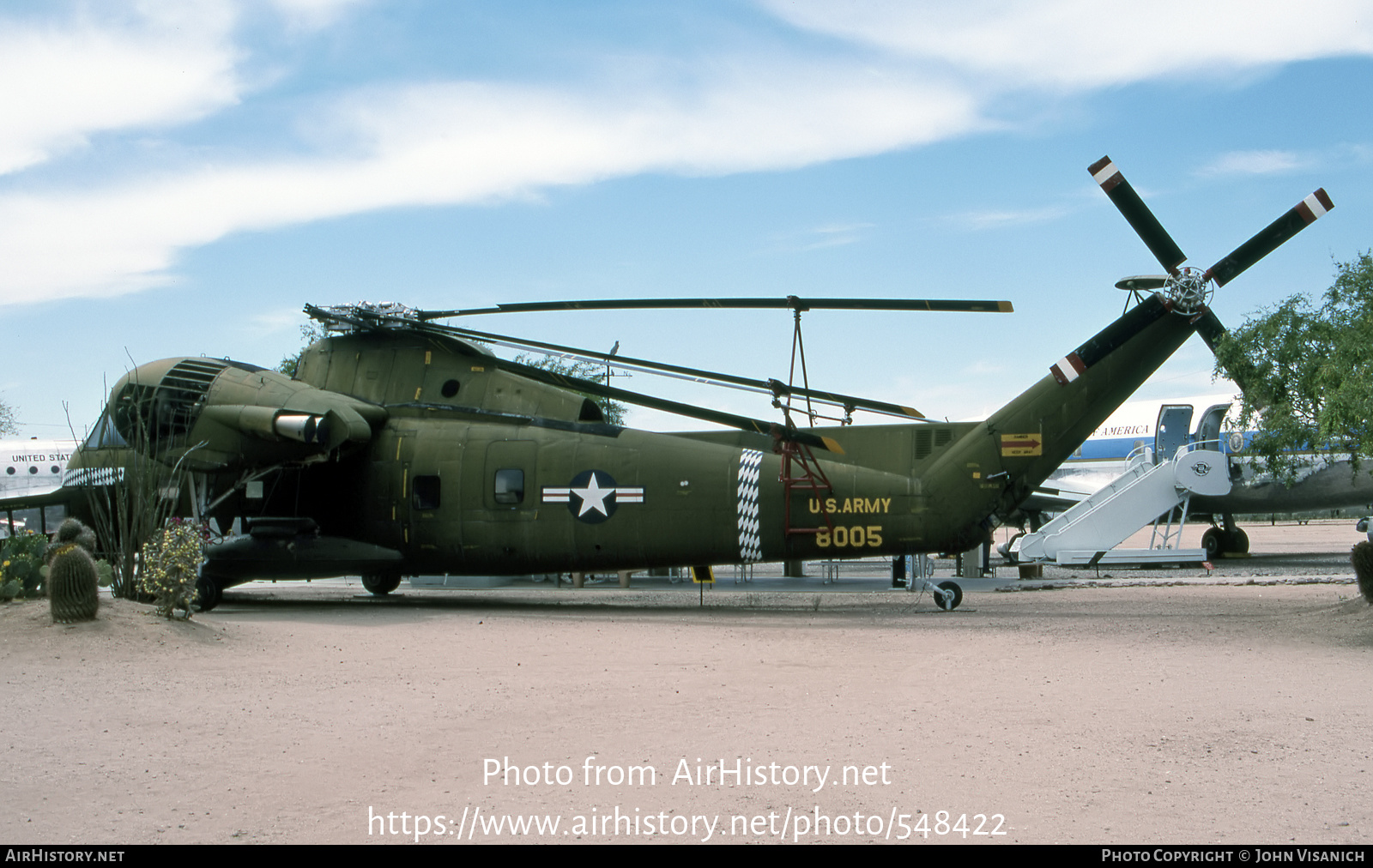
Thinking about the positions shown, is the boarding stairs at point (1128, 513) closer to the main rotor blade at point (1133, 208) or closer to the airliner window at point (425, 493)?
the main rotor blade at point (1133, 208)

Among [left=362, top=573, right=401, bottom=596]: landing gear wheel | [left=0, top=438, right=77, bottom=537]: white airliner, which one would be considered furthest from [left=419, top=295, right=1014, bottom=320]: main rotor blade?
[left=0, top=438, right=77, bottom=537]: white airliner

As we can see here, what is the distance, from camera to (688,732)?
7.45 meters

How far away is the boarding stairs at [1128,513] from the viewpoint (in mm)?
22984

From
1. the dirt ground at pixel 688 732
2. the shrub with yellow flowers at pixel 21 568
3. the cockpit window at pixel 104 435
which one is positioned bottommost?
the dirt ground at pixel 688 732

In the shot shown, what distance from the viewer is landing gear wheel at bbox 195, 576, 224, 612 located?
16.6 metres

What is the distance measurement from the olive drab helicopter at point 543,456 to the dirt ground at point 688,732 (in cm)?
206

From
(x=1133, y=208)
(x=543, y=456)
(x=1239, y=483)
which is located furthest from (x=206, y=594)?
(x=1239, y=483)

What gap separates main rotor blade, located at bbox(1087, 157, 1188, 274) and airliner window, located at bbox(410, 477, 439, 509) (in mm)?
10604

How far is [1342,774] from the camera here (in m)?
6.15

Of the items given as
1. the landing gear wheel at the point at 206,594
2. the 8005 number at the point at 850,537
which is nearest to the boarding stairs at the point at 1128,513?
the 8005 number at the point at 850,537

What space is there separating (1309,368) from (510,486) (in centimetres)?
1142

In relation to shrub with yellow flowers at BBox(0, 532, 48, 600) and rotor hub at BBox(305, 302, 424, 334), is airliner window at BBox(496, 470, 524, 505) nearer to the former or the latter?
rotor hub at BBox(305, 302, 424, 334)

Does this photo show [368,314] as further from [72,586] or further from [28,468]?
[28,468]
